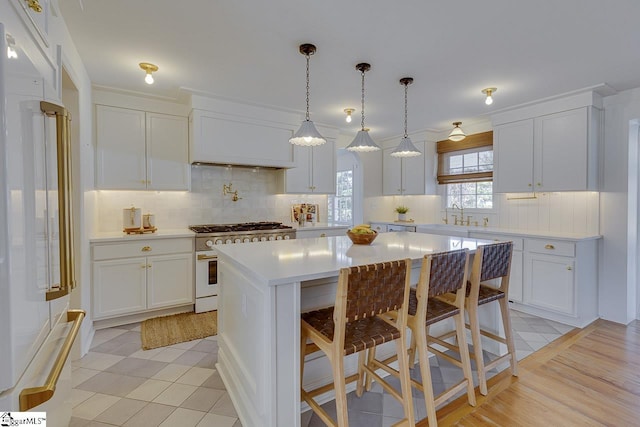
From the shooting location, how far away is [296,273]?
151 centimetres

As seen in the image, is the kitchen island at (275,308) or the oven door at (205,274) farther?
the oven door at (205,274)

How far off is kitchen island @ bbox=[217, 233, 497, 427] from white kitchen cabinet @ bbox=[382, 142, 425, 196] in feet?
8.85

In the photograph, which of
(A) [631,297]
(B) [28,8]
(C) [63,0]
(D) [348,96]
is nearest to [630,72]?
(A) [631,297]

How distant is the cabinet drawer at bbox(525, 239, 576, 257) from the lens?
316 centimetres

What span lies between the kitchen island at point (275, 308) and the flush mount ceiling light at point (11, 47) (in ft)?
3.70

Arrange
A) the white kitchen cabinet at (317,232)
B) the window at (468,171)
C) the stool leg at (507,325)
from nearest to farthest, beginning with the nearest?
the stool leg at (507,325), the white kitchen cabinet at (317,232), the window at (468,171)

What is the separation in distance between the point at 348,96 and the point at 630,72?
8.65 ft

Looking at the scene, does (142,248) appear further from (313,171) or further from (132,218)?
(313,171)

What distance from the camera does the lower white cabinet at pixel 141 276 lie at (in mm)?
2971

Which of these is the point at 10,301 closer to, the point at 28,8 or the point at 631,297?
the point at 28,8

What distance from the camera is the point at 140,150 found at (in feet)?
11.2

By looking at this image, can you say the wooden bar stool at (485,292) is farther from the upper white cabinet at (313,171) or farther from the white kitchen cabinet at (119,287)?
the white kitchen cabinet at (119,287)

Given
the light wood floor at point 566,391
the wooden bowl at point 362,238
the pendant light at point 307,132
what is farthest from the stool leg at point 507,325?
the pendant light at point 307,132

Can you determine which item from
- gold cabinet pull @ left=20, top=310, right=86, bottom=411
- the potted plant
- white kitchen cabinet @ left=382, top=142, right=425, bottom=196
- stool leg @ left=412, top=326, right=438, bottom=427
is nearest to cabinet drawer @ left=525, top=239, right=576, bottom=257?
white kitchen cabinet @ left=382, top=142, right=425, bottom=196
